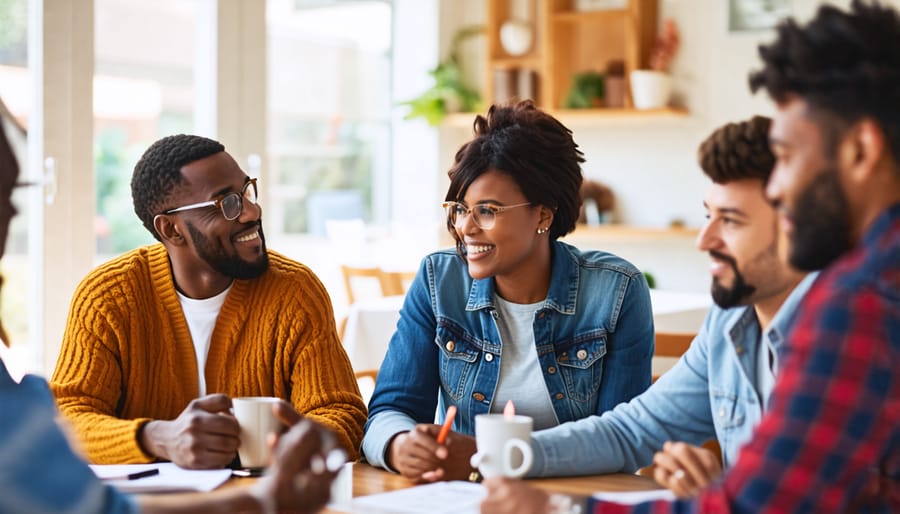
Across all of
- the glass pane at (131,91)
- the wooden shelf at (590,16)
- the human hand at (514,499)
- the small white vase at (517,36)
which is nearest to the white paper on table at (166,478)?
the human hand at (514,499)

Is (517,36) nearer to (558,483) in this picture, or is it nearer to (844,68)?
(558,483)

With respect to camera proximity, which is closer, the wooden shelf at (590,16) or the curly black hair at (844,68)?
the curly black hair at (844,68)

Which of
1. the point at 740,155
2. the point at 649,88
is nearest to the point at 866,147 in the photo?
the point at 740,155

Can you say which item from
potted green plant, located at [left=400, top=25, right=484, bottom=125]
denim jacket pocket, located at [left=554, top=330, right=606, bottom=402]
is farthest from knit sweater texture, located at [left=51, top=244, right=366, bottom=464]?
potted green plant, located at [left=400, top=25, right=484, bottom=125]

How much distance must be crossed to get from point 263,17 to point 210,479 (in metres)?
3.73

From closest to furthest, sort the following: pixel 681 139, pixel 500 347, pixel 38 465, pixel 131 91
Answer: pixel 38 465 < pixel 500 347 < pixel 131 91 < pixel 681 139

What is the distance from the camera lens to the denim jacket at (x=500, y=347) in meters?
2.04

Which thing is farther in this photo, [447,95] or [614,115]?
[447,95]

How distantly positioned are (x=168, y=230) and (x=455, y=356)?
0.65m

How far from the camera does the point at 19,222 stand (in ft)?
12.6

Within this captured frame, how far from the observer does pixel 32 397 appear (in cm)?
106

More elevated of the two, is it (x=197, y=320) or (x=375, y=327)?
(x=197, y=320)

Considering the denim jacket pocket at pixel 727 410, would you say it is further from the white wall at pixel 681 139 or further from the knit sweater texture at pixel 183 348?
the white wall at pixel 681 139

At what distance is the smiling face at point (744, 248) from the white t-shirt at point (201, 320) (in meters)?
1.02
